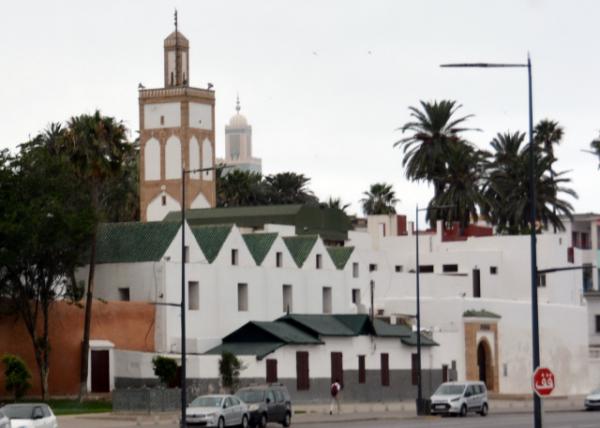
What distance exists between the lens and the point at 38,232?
7706cm

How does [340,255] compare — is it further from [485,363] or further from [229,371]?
[229,371]

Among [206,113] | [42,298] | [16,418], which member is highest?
[206,113]

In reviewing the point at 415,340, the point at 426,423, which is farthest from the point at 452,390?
the point at 415,340

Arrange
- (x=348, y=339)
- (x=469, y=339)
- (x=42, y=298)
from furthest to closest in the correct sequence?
(x=469, y=339) → (x=348, y=339) → (x=42, y=298)

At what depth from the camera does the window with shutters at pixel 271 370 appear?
277 feet

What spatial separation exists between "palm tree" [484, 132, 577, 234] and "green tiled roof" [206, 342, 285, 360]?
41.8 m

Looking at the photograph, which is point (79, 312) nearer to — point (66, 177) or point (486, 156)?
point (66, 177)

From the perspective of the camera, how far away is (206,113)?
12669 centimetres

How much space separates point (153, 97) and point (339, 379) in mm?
42093

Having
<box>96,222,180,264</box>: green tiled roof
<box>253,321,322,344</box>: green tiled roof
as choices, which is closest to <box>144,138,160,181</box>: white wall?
<box>96,222,180,264</box>: green tiled roof

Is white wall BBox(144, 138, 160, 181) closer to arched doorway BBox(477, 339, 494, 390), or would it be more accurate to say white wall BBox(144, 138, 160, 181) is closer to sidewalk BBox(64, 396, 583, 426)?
arched doorway BBox(477, 339, 494, 390)

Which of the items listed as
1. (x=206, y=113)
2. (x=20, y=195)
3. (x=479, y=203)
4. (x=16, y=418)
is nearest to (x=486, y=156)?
(x=479, y=203)

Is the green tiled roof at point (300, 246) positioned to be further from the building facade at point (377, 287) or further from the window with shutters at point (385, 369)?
the window with shutters at point (385, 369)

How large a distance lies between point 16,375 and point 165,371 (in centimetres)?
772
